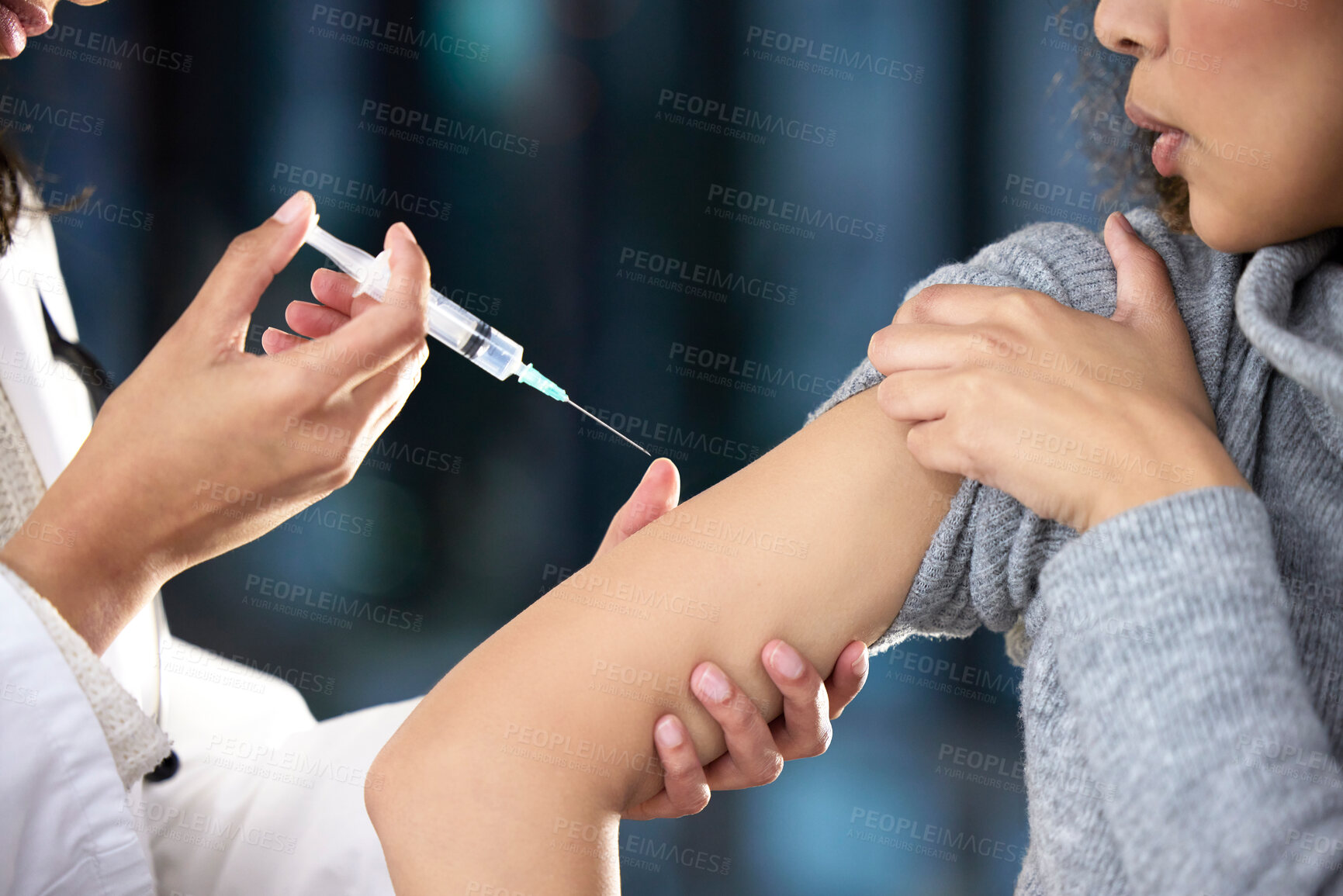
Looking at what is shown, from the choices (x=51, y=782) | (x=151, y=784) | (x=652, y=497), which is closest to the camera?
(x=51, y=782)

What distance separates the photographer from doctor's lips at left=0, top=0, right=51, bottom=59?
1212 mm

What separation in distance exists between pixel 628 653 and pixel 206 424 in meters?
0.54

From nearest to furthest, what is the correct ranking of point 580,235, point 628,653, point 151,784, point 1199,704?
1. point 1199,704
2. point 628,653
3. point 151,784
4. point 580,235

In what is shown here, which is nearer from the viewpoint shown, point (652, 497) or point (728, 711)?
point (728, 711)

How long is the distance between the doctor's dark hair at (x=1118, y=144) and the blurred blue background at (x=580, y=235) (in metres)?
0.48

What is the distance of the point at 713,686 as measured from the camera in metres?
Result: 0.78

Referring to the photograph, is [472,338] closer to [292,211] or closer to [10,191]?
[292,211]

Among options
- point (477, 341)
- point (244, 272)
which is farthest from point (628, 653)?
point (244, 272)

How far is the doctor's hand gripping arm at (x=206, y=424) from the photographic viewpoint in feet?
3.02

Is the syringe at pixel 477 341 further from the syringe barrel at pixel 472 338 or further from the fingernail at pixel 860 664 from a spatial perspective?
the fingernail at pixel 860 664

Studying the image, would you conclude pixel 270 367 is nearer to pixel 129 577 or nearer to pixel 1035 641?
pixel 129 577

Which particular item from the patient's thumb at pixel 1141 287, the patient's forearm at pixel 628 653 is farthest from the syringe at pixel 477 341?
the patient's thumb at pixel 1141 287

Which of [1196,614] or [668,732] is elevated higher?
[1196,614]

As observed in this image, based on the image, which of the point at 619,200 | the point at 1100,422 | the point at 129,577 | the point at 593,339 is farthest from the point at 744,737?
the point at 619,200
